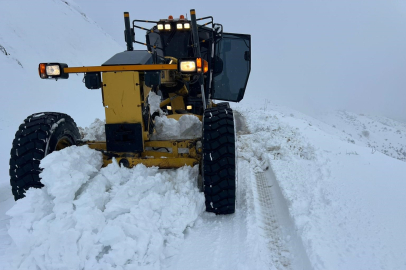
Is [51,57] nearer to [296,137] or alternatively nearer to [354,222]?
[296,137]

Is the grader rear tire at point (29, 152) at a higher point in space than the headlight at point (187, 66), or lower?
lower

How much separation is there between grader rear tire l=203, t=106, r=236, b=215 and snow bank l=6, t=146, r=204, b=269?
0.75 feet

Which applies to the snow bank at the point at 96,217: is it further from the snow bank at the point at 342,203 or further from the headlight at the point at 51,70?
the snow bank at the point at 342,203

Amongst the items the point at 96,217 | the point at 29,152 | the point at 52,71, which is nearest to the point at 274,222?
the point at 96,217

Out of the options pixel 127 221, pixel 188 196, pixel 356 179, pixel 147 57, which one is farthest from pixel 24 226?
pixel 356 179

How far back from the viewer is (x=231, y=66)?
575 cm

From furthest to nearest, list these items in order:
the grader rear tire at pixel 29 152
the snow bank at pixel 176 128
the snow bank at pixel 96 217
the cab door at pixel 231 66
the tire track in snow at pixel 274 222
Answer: the cab door at pixel 231 66
the snow bank at pixel 176 128
the grader rear tire at pixel 29 152
the tire track in snow at pixel 274 222
the snow bank at pixel 96 217

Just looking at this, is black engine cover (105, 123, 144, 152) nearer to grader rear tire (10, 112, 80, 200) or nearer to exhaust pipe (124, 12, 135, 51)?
grader rear tire (10, 112, 80, 200)

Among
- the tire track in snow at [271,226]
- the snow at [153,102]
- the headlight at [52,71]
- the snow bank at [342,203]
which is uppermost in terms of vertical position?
the headlight at [52,71]

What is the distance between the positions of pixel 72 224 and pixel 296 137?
5.54 metres

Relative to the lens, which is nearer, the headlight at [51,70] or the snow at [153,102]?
the headlight at [51,70]

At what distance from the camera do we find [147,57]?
11.2 ft

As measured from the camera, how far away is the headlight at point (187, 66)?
2.98 metres

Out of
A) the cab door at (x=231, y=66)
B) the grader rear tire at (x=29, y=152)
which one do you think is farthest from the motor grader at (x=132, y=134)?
the cab door at (x=231, y=66)
